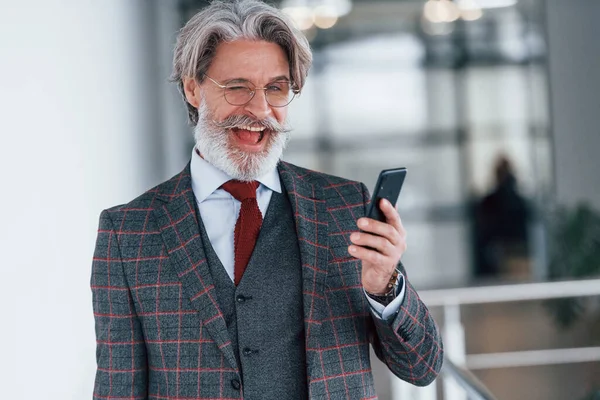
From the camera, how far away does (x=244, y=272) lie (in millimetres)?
1316

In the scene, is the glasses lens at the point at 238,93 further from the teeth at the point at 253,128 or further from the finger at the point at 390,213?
the finger at the point at 390,213

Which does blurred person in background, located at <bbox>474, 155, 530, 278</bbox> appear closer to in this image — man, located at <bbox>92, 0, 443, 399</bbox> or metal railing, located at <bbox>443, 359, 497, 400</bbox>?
metal railing, located at <bbox>443, 359, 497, 400</bbox>

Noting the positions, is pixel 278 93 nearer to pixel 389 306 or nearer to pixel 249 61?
pixel 249 61

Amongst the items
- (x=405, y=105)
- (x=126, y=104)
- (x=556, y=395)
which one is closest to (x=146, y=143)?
(x=126, y=104)

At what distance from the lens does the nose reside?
133 centimetres

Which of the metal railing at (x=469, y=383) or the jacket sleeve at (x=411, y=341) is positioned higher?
the jacket sleeve at (x=411, y=341)

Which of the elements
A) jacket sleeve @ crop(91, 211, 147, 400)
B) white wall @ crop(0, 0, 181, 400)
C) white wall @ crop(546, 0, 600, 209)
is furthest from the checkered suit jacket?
white wall @ crop(546, 0, 600, 209)

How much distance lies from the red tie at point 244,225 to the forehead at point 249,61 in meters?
0.20

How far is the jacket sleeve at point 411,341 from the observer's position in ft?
3.95

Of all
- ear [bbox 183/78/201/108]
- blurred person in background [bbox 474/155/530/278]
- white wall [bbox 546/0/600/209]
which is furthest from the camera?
blurred person in background [bbox 474/155/530/278]

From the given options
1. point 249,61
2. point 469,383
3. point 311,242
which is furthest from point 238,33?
point 469,383

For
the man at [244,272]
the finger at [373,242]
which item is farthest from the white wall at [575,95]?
the finger at [373,242]

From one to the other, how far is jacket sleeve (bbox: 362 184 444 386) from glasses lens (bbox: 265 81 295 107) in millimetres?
384

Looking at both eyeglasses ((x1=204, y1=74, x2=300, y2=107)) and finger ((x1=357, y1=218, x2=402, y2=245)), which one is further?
eyeglasses ((x1=204, y1=74, x2=300, y2=107))
